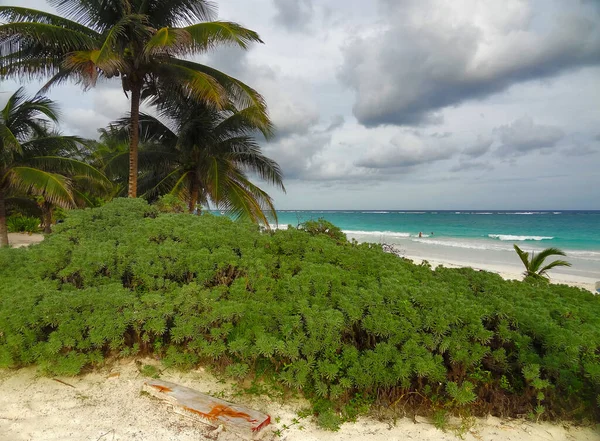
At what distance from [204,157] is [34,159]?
5.25 meters

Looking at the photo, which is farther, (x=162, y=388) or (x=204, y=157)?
(x=204, y=157)

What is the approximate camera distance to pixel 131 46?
851 centimetres

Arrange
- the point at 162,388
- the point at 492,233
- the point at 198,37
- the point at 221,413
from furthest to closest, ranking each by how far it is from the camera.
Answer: the point at 492,233, the point at 198,37, the point at 162,388, the point at 221,413

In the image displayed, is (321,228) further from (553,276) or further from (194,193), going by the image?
(553,276)

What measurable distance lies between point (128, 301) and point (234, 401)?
4.40ft

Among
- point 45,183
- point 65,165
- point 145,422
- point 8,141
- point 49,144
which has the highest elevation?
point 49,144

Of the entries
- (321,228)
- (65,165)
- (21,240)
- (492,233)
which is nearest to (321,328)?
(321,228)

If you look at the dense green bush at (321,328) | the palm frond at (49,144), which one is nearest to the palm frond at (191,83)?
the palm frond at (49,144)

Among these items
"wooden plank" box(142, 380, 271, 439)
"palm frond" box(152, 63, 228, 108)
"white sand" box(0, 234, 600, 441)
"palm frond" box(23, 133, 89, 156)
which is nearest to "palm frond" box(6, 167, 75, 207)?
"palm frond" box(23, 133, 89, 156)

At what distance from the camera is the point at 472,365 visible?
2885 mm

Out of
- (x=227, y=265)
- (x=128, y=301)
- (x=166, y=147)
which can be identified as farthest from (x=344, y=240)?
(x=166, y=147)

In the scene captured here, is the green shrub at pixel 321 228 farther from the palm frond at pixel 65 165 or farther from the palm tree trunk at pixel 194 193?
the palm frond at pixel 65 165

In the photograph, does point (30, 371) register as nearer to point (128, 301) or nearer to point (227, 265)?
point (128, 301)

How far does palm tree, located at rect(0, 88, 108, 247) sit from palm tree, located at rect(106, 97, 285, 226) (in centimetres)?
154
